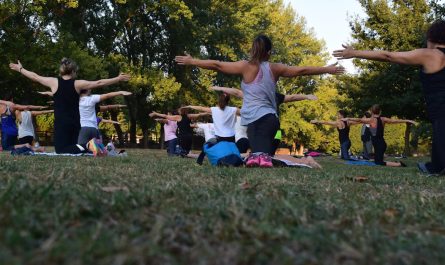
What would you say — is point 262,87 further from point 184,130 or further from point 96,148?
point 184,130

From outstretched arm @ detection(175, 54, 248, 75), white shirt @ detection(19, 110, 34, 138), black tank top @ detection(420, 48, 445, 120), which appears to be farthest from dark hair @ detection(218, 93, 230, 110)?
white shirt @ detection(19, 110, 34, 138)

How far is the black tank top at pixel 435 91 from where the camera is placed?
Result: 277 inches

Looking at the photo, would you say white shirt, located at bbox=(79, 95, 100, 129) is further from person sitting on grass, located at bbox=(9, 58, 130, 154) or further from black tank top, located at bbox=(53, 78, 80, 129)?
black tank top, located at bbox=(53, 78, 80, 129)

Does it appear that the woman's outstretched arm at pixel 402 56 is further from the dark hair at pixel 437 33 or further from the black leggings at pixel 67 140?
the black leggings at pixel 67 140

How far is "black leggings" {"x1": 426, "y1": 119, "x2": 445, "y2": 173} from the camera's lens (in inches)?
282

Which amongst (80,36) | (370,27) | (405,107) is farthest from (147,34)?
(405,107)

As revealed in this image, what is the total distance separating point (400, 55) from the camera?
684cm

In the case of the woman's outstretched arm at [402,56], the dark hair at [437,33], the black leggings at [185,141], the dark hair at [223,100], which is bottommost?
the black leggings at [185,141]

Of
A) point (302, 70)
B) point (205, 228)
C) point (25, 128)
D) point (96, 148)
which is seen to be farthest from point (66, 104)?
point (205, 228)

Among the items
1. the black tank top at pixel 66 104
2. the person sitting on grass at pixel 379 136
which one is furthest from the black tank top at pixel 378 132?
the black tank top at pixel 66 104

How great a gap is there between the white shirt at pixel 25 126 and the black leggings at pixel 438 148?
41.3 ft

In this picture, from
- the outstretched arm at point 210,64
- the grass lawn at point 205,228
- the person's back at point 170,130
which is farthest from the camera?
the person's back at point 170,130

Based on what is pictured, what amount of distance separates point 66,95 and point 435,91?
709 centimetres

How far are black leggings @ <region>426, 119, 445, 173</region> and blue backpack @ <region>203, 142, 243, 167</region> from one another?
291 centimetres
